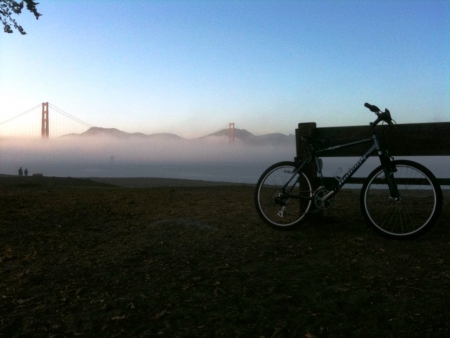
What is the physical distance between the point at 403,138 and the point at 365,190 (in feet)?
3.15

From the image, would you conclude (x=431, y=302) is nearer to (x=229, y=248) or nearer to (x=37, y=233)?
(x=229, y=248)

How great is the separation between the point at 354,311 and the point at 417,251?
1.55 meters

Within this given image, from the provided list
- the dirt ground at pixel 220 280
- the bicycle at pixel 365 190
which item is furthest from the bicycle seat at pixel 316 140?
the dirt ground at pixel 220 280

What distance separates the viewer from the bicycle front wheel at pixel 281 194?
481 centimetres

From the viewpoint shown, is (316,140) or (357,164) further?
(316,140)

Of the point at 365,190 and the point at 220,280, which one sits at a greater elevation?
the point at 365,190

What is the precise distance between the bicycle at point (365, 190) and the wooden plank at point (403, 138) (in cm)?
16

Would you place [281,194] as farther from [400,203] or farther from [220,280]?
[220,280]

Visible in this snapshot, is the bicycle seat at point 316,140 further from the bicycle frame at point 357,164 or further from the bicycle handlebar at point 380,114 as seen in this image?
the bicycle handlebar at point 380,114

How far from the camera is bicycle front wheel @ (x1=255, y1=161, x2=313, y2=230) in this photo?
15.8 feet

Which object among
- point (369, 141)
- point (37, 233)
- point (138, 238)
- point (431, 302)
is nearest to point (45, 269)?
point (138, 238)

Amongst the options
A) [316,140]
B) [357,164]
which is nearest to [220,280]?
[357,164]

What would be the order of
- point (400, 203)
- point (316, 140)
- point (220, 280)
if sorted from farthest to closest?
point (316, 140), point (400, 203), point (220, 280)

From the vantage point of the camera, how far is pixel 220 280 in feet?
10.1
